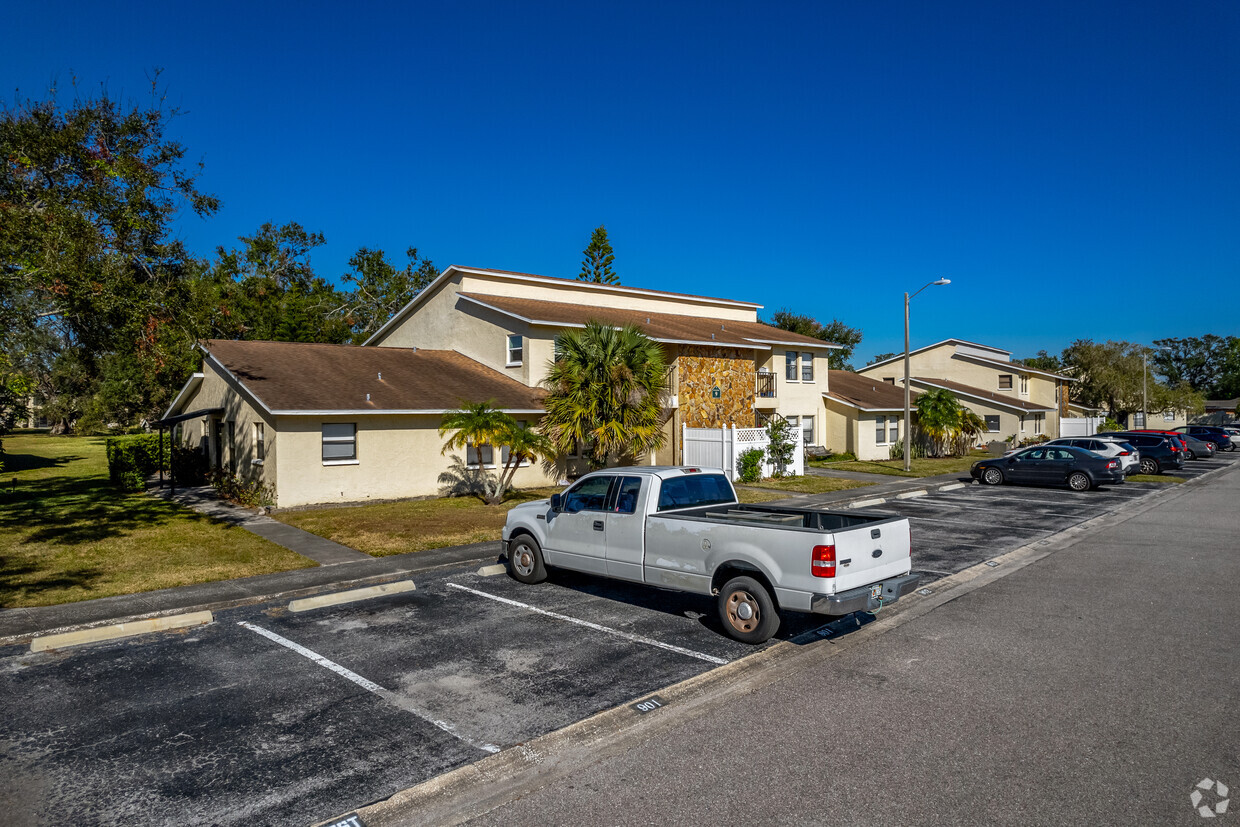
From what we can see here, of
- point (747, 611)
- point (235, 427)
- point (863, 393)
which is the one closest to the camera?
point (747, 611)

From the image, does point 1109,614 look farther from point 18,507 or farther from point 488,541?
point 18,507

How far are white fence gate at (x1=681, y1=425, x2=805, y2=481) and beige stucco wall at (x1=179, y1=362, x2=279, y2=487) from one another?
14015 mm

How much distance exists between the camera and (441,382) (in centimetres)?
2509

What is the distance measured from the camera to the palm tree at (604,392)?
22.6 metres

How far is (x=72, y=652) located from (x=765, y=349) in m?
26.2

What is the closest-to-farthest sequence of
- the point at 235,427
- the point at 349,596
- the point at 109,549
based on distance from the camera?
1. the point at 349,596
2. the point at 109,549
3. the point at 235,427

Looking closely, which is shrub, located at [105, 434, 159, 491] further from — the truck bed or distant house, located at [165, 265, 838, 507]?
the truck bed

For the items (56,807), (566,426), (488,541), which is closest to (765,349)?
(566,426)

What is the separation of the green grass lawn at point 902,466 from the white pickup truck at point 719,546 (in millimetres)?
23276

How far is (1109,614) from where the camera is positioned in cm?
982

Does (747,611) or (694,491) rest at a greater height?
(694,491)

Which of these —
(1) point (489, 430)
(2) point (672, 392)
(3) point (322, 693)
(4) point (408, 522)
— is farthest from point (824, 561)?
(2) point (672, 392)

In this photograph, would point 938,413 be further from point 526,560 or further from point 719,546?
point 719,546

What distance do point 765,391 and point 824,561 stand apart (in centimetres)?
2498
